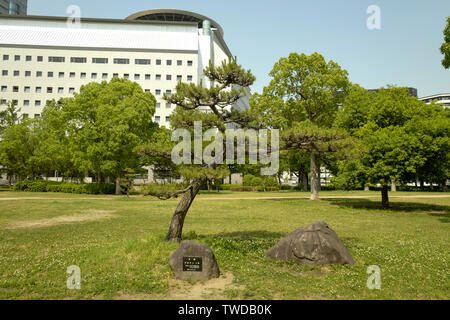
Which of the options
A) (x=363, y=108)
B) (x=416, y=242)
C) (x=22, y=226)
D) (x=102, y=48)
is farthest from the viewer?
(x=102, y=48)

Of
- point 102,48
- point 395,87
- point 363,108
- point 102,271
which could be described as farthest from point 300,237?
point 102,48

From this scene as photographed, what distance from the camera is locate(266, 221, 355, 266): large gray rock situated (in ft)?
28.3

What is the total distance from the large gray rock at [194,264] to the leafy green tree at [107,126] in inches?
1175

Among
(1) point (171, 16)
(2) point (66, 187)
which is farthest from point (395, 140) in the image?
(1) point (171, 16)

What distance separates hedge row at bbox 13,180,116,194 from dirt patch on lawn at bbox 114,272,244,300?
36.1m

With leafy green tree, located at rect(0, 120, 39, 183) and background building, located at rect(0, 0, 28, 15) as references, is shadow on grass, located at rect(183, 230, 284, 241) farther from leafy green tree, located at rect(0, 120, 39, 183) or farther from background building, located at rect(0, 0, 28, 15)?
background building, located at rect(0, 0, 28, 15)

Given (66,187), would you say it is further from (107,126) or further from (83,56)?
(83,56)

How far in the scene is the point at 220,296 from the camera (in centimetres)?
647

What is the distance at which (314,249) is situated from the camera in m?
8.75

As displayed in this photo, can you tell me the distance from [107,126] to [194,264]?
32017 mm

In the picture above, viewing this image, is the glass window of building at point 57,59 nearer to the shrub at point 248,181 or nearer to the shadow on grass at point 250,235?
the shrub at point 248,181
